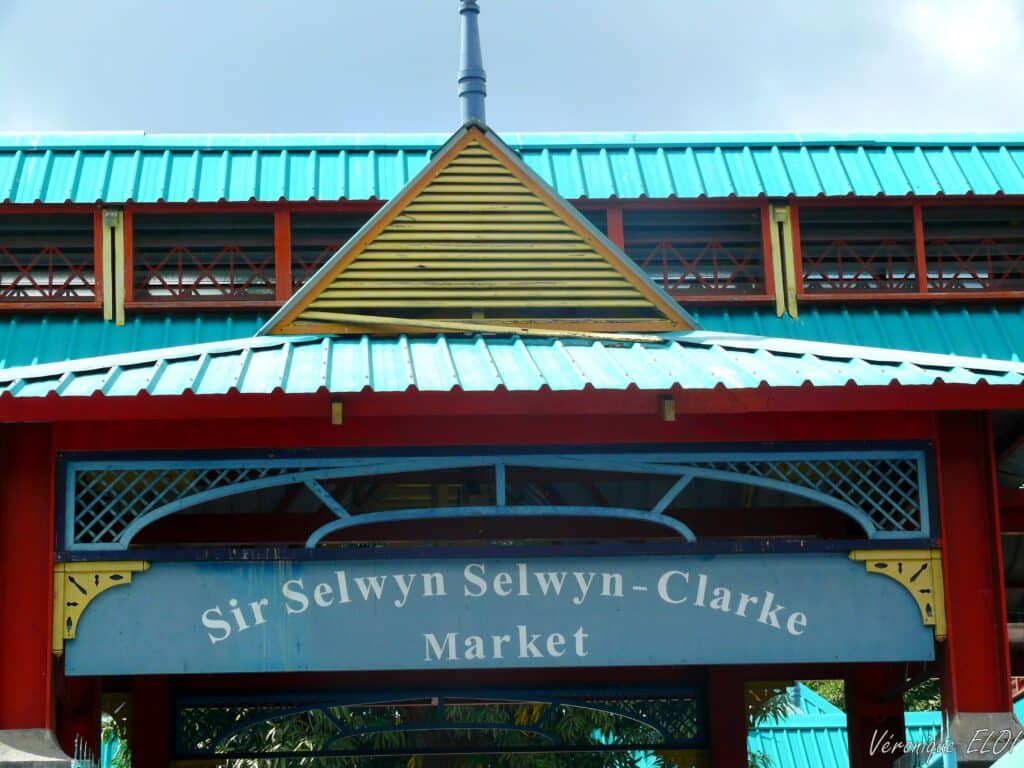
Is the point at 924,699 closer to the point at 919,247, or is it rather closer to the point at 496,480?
the point at 919,247

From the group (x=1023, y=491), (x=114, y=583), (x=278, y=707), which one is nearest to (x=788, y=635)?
(x=1023, y=491)

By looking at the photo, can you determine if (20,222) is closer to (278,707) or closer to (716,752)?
(278,707)

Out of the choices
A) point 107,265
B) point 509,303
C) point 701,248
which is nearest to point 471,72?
point 509,303

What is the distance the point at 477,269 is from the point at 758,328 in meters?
3.99

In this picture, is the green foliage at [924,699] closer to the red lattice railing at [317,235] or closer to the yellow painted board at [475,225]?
the red lattice railing at [317,235]

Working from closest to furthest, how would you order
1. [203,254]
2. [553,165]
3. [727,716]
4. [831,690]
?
1. [727,716]
2. [203,254]
3. [553,165]
4. [831,690]

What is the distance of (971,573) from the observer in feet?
35.7

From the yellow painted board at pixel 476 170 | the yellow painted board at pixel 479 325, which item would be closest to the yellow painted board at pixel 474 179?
the yellow painted board at pixel 476 170

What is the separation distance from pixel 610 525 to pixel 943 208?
5278 mm

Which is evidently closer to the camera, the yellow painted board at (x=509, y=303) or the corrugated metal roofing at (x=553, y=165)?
the yellow painted board at (x=509, y=303)

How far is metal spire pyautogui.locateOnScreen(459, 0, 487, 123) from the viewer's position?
46.6ft

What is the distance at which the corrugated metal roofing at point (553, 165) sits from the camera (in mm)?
16688

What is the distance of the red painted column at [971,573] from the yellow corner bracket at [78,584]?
489 cm

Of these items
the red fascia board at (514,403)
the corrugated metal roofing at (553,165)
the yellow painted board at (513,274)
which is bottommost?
the red fascia board at (514,403)
